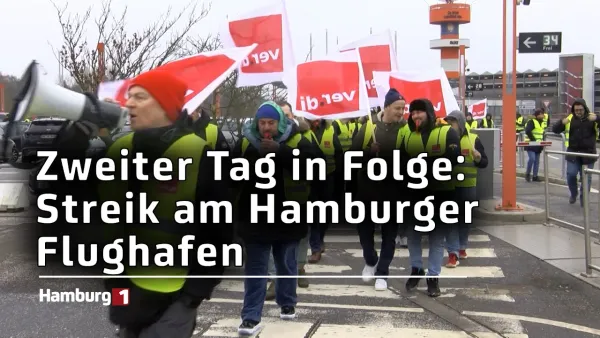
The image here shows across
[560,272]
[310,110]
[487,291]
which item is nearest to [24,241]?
[310,110]

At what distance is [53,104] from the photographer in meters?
2.80

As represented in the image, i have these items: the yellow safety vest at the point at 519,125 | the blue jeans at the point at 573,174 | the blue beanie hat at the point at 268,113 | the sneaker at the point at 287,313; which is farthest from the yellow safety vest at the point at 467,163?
the yellow safety vest at the point at 519,125

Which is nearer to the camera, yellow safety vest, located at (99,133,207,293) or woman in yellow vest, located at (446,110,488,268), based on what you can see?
yellow safety vest, located at (99,133,207,293)

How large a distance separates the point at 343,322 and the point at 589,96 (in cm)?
2278

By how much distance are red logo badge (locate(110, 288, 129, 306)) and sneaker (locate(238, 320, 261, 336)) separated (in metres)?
2.17

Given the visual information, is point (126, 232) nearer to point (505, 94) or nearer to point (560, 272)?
point (560, 272)

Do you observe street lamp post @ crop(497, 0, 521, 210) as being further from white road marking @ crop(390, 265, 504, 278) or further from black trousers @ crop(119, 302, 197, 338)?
black trousers @ crop(119, 302, 197, 338)

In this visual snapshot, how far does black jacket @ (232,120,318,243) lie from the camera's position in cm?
520

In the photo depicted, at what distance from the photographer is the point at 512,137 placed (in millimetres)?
10922

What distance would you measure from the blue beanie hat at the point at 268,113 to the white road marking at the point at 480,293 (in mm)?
2371

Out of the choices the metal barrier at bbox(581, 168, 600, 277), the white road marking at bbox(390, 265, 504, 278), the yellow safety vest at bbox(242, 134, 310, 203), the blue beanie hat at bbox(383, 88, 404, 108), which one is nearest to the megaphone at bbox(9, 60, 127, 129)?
the yellow safety vest at bbox(242, 134, 310, 203)

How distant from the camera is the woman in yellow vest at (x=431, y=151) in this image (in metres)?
6.31

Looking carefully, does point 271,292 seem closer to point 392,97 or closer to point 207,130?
point 207,130

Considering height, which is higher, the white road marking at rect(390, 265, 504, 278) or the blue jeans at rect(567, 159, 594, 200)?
the blue jeans at rect(567, 159, 594, 200)
